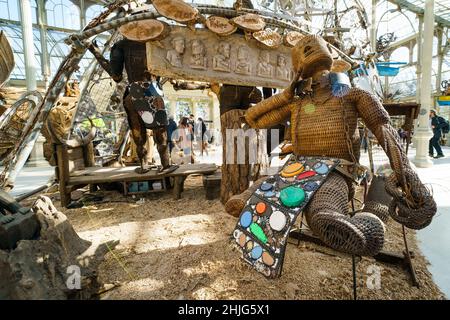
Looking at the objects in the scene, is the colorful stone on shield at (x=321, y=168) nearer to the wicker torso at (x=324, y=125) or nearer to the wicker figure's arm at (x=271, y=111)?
the wicker torso at (x=324, y=125)

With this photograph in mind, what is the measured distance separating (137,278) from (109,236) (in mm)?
946

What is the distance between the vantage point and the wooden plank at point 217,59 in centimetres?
230

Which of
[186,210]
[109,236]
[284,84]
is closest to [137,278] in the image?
[109,236]

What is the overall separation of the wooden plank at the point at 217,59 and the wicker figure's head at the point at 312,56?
1222mm

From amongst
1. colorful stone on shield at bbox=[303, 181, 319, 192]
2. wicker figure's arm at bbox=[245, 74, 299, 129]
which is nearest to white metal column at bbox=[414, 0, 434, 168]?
wicker figure's arm at bbox=[245, 74, 299, 129]

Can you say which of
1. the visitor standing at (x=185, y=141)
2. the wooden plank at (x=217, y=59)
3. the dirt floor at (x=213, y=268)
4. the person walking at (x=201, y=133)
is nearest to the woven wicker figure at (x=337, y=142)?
the dirt floor at (x=213, y=268)

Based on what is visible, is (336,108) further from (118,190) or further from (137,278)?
(118,190)

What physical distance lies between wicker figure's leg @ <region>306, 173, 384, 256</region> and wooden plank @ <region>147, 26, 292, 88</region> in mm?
1856

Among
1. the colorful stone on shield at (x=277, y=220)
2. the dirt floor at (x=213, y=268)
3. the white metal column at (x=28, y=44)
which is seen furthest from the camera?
the white metal column at (x=28, y=44)

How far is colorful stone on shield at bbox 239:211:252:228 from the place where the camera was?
1.33m

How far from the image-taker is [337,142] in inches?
56.9

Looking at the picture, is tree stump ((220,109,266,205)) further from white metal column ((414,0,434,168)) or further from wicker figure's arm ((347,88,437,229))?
white metal column ((414,0,434,168))

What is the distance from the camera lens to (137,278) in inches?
67.6

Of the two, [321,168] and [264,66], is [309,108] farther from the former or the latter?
[264,66]
